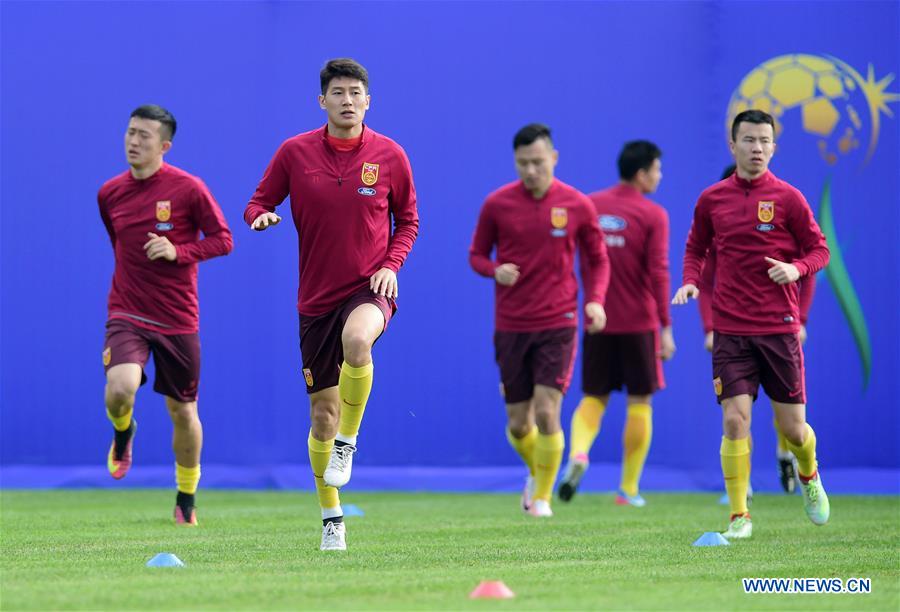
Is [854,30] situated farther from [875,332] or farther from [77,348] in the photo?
[77,348]

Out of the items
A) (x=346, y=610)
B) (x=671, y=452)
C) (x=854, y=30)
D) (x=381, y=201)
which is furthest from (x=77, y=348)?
(x=346, y=610)

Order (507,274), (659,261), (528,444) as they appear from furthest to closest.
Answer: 1. (659,261)
2. (528,444)
3. (507,274)

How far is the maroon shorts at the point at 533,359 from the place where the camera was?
879 cm

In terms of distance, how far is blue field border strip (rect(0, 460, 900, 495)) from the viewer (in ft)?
36.4

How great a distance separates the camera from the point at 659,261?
10.0m

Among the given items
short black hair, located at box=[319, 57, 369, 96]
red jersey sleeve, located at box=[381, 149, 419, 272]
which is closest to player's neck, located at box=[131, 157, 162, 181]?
short black hair, located at box=[319, 57, 369, 96]

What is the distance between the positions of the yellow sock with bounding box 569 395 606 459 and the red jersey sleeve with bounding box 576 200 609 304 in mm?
1106

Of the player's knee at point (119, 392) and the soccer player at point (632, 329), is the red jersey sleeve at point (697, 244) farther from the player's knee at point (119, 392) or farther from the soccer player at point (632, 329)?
the player's knee at point (119, 392)

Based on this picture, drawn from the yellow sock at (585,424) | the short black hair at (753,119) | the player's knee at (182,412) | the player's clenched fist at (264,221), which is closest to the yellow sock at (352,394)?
the player's clenched fist at (264,221)

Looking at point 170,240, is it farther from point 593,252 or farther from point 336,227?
point 593,252

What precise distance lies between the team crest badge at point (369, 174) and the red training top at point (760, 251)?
1860 mm

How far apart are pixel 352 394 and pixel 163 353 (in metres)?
2.15

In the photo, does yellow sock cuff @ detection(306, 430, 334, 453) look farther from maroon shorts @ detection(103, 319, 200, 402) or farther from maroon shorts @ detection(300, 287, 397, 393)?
maroon shorts @ detection(103, 319, 200, 402)

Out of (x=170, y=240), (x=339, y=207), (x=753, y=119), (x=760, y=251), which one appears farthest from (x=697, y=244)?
(x=170, y=240)
